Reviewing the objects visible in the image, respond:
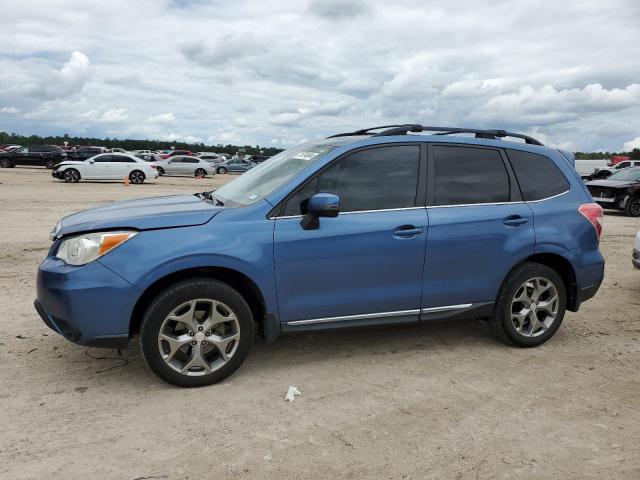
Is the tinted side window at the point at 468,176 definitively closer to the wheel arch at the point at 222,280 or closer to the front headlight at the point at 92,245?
the wheel arch at the point at 222,280

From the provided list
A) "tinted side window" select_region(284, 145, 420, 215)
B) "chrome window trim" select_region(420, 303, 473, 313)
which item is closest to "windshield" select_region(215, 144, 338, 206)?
"tinted side window" select_region(284, 145, 420, 215)

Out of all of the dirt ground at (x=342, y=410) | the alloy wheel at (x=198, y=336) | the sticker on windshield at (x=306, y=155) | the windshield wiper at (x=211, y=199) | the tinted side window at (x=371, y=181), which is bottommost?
the dirt ground at (x=342, y=410)

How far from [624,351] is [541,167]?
1753 millimetres

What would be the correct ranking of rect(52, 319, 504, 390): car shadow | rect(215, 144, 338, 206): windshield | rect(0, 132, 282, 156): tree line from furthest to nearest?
1. rect(0, 132, 282, 156): tree line
2. rect(215, 144, 338, 206): windshield
3. rect(52, 319, 504, 390): car shadow

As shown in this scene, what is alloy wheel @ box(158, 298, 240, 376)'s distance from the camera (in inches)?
151

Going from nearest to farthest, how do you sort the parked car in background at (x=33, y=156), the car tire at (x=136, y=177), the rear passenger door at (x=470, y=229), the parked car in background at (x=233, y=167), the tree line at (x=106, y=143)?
1. the rear passenger door at (x=470, y=229)
2. the car tire at (x=136, y=177)
3. the parked car in background at (x=33, y=156)
4. the parked car in background at (x=233, y=167)
5. the tree line at (x=106, y=143)

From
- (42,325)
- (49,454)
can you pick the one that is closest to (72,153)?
(42,325)

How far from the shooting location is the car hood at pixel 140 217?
3.85 metres

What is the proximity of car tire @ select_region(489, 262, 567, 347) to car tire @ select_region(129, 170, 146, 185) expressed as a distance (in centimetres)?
2599

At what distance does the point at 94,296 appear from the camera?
3.66 meters

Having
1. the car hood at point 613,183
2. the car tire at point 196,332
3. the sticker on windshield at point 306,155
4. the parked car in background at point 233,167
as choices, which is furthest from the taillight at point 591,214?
the parked car in background at point 233,167

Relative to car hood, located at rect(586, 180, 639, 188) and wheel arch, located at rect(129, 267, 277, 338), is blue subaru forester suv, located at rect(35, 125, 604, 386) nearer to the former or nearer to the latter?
wheel arch, located at rect(129, 267, 277, 338)

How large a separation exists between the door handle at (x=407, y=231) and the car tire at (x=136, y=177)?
1024 inches

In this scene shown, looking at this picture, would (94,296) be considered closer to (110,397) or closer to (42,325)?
(110,397)
